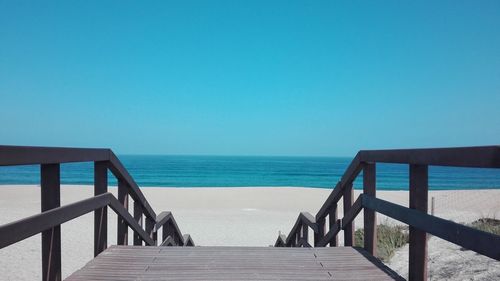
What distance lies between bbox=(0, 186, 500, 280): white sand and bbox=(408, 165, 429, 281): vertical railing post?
349cm

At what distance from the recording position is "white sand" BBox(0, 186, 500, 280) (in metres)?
9.11

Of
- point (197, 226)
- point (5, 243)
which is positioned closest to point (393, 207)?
point (5, 243)

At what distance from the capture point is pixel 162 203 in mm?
21594

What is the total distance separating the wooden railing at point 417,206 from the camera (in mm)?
2033

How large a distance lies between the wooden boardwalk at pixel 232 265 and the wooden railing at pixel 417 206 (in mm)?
378

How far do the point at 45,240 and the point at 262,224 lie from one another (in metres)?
12.4

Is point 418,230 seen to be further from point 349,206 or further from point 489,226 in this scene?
point 489,226

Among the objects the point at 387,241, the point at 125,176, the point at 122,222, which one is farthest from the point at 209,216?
the point at 125,176

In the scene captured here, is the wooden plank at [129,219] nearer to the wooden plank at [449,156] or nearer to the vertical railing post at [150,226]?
the vertical railing post at [150,226]

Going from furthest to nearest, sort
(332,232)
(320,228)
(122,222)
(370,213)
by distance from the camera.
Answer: (320,228), (332,232), (122,222), (370,213)

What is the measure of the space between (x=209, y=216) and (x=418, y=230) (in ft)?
47.2

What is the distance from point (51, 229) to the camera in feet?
8.77

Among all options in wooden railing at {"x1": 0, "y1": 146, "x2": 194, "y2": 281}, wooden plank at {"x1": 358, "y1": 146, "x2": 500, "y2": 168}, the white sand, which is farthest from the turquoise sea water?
wooden railing at {"x1": 0, "y1": 146, "x2": 194, "y2": 281}

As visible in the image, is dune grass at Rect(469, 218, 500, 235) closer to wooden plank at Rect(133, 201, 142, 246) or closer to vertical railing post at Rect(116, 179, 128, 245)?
wooden plank at Rect(133, 201, 142, 246)
